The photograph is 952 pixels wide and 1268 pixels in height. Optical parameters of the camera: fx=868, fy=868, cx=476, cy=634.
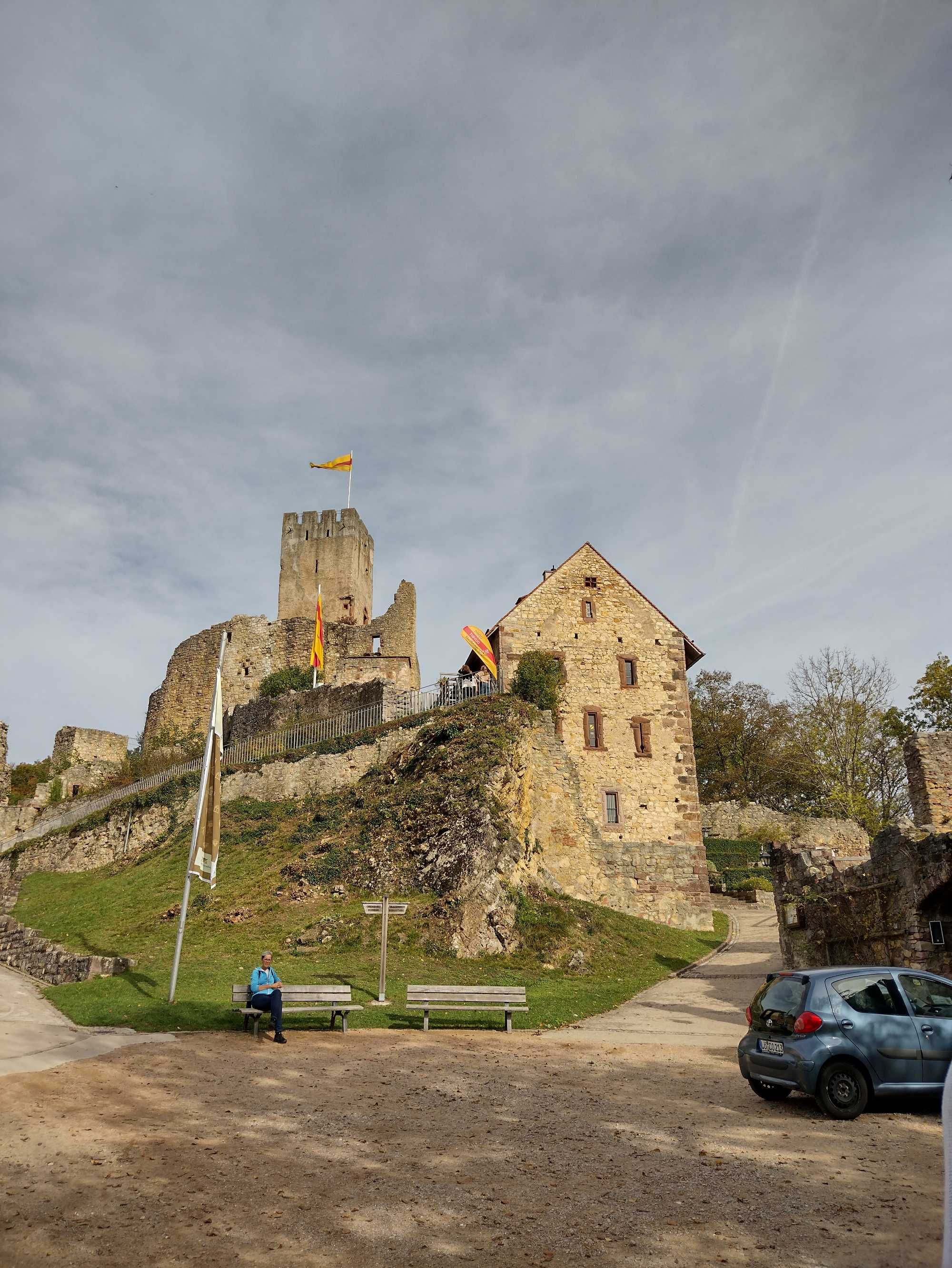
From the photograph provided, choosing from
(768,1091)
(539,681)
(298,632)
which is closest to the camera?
(768,1091)

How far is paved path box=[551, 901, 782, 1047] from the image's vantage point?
14.0m

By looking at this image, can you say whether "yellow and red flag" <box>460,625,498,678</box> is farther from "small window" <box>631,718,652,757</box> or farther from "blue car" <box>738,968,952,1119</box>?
"blue car" <box>738,968,952,1119</box>

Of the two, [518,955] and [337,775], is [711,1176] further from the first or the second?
[337,775]

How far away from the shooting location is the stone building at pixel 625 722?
29.9 metres

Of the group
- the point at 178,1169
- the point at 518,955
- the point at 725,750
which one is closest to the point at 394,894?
the point at 518,955

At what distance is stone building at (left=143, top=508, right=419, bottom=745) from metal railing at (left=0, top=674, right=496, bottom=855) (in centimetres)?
1031

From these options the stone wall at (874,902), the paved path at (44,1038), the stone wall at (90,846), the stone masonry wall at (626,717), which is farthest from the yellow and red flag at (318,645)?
the paved path at (44,1038)

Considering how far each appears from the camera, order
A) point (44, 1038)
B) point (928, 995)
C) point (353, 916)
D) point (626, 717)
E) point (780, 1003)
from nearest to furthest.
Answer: point (928, 995) < point (780, 1003) < point (44, 1038) < point (353, 916) < point (626, 717)

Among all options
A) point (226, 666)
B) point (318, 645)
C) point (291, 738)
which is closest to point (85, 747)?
point (226, 666)

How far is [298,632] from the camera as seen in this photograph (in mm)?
51344

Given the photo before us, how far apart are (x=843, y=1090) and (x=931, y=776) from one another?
10627 millimetres

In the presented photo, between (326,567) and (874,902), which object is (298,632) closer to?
(326,567)

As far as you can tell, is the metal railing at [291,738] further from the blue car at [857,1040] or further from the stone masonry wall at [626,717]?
the blue car at [857,1040]

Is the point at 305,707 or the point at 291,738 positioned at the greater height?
the point at 305,707
